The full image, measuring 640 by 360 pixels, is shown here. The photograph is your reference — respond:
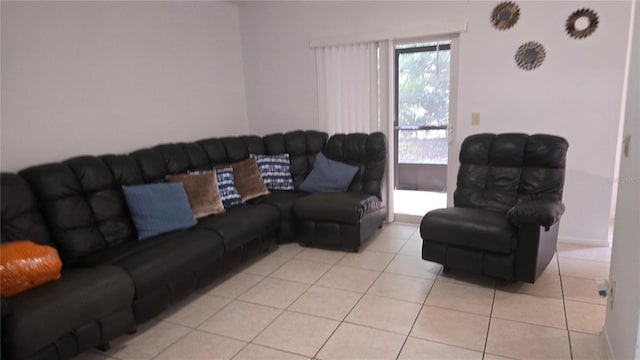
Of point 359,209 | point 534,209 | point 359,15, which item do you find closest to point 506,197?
point 534,209

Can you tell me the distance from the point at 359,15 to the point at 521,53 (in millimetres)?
1654

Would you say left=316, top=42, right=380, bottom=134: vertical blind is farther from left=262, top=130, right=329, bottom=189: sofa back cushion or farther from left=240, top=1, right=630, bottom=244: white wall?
left=262, top=130, right=329, bottom=189: sofa back cushion

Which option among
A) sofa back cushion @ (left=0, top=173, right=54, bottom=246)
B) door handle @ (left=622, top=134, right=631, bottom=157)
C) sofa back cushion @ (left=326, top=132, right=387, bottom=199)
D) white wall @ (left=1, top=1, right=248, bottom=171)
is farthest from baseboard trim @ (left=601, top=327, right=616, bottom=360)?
white wall @ (left=1, top=1, right=248, bottom=171)

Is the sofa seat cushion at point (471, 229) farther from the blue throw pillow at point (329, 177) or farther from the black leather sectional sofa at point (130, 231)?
the blue throw pillow at point (329, 177)

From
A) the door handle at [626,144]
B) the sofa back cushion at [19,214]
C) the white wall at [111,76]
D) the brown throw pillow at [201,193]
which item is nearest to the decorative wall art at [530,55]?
the door handle at [626,144]

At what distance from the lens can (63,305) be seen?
1.96 metres

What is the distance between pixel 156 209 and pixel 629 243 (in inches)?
112

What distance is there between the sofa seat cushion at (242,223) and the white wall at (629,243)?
7.84 feet

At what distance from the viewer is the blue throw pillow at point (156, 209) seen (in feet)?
9.60

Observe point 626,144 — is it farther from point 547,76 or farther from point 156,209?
point 156,209

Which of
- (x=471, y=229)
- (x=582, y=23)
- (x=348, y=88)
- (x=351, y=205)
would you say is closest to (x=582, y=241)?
(x=471, y=229)

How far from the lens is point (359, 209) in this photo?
3562 millimetres

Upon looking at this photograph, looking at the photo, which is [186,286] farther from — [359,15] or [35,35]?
[359,15]

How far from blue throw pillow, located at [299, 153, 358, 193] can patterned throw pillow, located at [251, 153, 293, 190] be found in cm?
19
